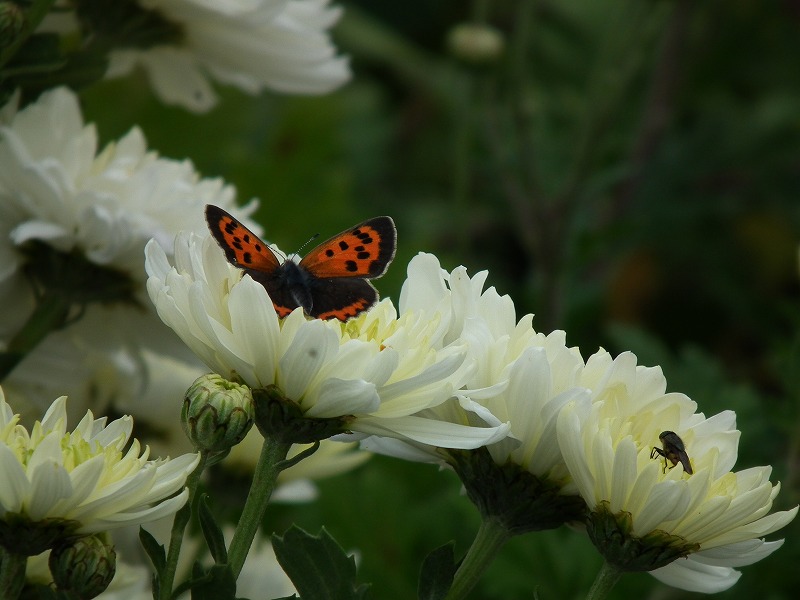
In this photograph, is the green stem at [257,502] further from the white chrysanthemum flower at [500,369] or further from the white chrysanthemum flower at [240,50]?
the white chrysanthemum flower at [240,50]

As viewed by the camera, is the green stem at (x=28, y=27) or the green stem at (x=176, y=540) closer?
the green stem at (x=176, y=540)

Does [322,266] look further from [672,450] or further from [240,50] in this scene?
[240,50]

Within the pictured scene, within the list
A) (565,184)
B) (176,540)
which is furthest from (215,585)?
(565,184)

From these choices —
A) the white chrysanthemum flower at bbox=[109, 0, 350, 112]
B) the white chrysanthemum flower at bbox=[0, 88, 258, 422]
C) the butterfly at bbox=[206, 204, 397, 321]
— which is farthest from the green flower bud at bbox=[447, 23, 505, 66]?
the butterfly at bbox=[206, 204, 397, 321]

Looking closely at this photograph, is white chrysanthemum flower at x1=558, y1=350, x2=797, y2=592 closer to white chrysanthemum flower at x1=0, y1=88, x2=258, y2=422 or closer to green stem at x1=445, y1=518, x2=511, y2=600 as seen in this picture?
green stem at x1=445, y1=518, x2=511, y2=600

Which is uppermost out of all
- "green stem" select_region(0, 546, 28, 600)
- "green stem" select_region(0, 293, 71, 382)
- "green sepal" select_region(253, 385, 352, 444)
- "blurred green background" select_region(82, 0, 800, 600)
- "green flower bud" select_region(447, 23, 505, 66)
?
"green sepal" select_region(253, 385, 352, 444)

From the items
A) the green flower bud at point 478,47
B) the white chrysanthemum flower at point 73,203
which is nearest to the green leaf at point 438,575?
the white chrysanthemum flower at point 73,203

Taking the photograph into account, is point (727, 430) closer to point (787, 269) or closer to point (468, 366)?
point (468, 366)
